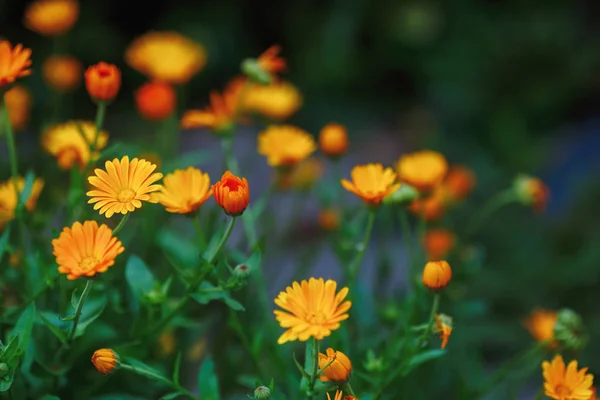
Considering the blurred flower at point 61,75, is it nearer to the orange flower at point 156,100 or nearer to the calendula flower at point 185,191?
the orange flower at point 156,100

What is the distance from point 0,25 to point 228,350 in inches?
61.5

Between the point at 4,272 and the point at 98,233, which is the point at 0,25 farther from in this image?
the point at 98,233

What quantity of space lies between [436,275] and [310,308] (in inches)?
6.0

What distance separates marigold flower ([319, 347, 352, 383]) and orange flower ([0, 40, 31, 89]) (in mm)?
430

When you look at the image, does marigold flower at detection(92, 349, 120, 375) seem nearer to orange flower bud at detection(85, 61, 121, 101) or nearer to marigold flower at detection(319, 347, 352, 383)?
marigold flower at detection(319, 347, 352, 383)

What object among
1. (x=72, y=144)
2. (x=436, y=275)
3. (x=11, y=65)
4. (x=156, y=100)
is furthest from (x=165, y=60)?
(x=436, y=275)

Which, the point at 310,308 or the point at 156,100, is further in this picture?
the point at 156,100

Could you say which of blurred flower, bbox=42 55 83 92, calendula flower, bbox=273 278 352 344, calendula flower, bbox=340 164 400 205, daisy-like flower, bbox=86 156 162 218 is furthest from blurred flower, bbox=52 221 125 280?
blurred flower, bbox=42 55 83 92

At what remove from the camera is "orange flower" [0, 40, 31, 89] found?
801 millimetres

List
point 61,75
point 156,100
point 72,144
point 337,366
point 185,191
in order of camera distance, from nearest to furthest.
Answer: point 337,366
point 185,191
point 72,144
point 156,100
point 61,75

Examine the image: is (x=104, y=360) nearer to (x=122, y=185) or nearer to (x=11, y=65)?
(x=122, y=185)

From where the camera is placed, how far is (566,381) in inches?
29.9

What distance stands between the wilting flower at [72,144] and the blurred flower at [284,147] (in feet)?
0.68

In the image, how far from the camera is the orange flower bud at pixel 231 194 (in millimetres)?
736
